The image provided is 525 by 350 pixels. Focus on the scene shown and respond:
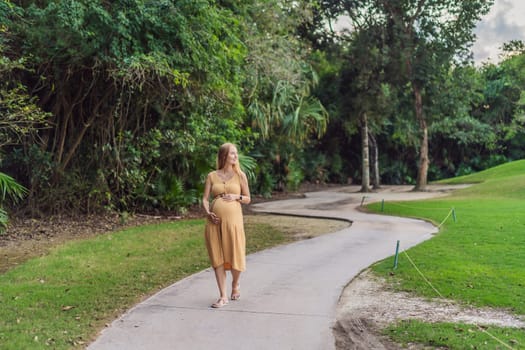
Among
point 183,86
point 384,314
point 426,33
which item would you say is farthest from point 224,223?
point 426,33

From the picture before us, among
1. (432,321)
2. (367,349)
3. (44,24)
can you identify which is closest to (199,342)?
(367,349)

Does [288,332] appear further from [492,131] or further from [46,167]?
[492,131]

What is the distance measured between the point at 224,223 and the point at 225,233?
0.36 ft

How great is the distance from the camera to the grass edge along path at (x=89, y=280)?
5074mm

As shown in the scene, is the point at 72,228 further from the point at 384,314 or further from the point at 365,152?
the point at 365,152

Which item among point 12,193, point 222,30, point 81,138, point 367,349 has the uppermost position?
point 222,30

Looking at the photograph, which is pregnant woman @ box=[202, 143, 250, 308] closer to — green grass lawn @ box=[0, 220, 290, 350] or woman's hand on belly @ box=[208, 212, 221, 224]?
woman's hand on belly @ box=[208, 212, 221, 224]

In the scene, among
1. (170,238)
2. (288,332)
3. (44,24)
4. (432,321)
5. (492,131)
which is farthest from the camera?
(492,131)

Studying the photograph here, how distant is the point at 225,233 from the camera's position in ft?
19.2

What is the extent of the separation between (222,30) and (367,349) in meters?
9.72

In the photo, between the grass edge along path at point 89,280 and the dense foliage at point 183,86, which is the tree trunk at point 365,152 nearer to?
the dense foliage at point 183,86

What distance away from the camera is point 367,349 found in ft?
15.4

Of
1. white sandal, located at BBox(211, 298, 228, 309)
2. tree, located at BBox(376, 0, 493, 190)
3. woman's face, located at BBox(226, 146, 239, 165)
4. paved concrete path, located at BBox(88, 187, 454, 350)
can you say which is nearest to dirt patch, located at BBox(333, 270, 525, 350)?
paved concrete path, located at BBox(88, 187, 454, 350)

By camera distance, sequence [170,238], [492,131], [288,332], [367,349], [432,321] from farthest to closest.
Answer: [492,131], [170,238], [432,321], [288,332], [367,349]
